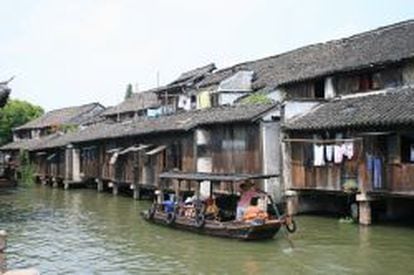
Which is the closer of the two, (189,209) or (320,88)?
(189,209)

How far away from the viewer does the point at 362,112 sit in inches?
914

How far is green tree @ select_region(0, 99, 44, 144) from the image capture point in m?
72.9

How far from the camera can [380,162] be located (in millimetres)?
22047

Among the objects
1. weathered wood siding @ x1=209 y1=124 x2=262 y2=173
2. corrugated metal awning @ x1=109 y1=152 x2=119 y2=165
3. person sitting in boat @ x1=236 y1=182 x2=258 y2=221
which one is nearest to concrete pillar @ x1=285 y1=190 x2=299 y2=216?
weathered wood siding @ x1=209 y1=124 x2=262 y2=173

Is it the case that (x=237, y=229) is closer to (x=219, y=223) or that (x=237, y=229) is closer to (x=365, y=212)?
(x=219, y=223)

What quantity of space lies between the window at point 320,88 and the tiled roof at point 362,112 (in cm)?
171

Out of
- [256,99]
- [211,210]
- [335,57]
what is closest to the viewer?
[211,210]

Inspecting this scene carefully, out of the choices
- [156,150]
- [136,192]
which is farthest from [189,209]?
[136,192]

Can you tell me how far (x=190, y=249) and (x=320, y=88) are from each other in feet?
38.0

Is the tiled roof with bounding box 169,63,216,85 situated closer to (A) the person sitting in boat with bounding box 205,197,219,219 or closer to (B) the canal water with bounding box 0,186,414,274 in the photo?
(B) the canal water with bounding box 0,186,414,274

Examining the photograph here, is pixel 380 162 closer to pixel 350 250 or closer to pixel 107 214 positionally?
pixel 350 250

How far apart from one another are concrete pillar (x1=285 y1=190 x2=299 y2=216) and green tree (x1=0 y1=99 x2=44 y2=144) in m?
51.1

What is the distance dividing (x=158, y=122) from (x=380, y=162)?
1580 cm

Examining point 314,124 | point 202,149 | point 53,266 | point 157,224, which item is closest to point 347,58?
point 314,124
